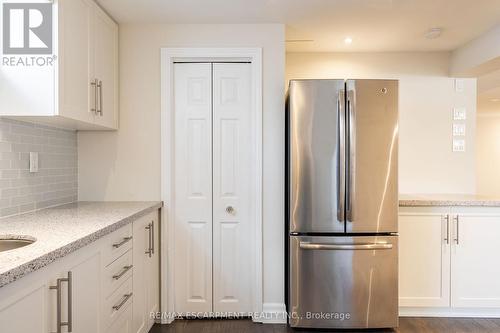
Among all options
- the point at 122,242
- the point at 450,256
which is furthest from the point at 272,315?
the point at 450,256

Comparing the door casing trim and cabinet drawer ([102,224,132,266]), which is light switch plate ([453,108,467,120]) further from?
cabinet drawer ([102,224,132,266])

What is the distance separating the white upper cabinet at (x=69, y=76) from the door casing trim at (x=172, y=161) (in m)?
0.43

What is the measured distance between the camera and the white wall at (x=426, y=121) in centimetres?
328

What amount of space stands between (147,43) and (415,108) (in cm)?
254

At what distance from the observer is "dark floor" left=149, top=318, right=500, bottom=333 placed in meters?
2.50

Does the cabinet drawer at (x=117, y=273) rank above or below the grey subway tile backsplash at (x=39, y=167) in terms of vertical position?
below

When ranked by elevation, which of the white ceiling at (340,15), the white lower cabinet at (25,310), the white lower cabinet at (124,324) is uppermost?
→ the white ceiling at (340,15)

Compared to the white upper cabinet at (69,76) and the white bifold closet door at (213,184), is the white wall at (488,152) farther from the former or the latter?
the white upper cabinet at (69,76)

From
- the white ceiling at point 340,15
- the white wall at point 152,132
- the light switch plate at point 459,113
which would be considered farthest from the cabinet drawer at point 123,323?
the light switch plate at point 459,113

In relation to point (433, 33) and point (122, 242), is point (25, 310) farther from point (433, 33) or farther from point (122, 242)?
point (433, 33)

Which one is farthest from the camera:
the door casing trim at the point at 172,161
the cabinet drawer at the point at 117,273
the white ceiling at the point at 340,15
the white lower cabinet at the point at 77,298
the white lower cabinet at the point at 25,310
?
the door casing trim at the point at 172,161

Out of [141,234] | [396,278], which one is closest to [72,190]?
[141,234]

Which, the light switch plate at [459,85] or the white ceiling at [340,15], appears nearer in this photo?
the white ceiling at [340,15]

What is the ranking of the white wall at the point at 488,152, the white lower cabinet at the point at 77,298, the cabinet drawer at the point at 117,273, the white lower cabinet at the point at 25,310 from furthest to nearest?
the white wall at the point at 488,152 < the cabinet drawer at the point at 117,273 < the white lower cabinet at the point at 77,298 < the white lower cabinet at the point at 25,310
